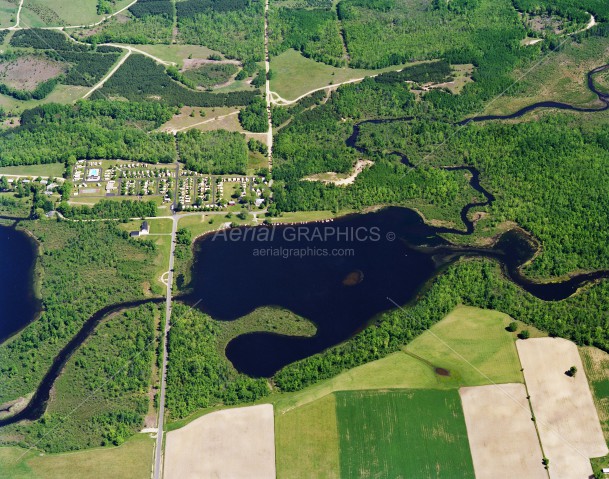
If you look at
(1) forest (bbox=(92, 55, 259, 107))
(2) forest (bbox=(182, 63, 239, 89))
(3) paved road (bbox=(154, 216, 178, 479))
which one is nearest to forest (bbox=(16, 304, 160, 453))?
(3) paved road (bbox=(154, 216, 178, 479))

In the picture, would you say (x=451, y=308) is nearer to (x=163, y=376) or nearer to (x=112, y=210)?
(x=163, y=376)

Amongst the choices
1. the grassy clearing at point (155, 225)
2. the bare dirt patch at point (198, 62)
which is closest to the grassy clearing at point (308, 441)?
the grassy clearing at point (155, 225)

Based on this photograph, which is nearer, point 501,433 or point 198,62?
point 501,433

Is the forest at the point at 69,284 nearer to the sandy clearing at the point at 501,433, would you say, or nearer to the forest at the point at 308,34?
the sandy clearing at the point at 501,433

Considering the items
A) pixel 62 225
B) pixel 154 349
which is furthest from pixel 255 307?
pixel 62 225

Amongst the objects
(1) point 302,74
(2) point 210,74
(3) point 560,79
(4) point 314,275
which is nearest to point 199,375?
(4) point 314,275
